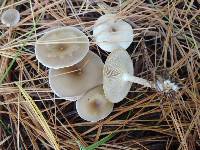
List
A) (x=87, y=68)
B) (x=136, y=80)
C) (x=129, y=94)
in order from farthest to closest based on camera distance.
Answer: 1. (x=129, y=94)
2. (x=87, y=68)
3. (x=136, y=80)

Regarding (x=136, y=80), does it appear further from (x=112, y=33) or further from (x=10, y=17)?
(x=10, y=17)

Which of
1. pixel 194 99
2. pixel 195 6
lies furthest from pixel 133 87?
pixel 195 6

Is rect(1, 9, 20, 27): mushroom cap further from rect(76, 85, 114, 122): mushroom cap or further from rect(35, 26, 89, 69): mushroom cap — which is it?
rect(76, 85, 114, 122): mushroom cap

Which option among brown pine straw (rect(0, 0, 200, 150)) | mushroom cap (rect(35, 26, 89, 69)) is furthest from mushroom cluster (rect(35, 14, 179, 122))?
brown pine straw (rect(0, 0, 200, 150))

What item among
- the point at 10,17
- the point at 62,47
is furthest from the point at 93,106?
the point at 10,17

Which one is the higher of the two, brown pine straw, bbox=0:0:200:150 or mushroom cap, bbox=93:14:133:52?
mushroom cap, bbox=93:14:133:52

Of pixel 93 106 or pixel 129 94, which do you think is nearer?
pixel 93 106

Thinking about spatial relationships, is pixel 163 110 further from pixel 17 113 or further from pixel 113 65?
pixel 17 113
